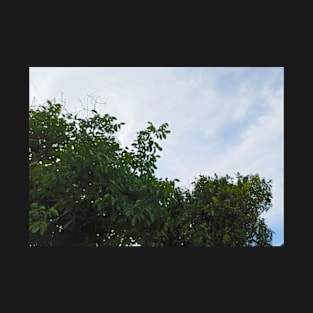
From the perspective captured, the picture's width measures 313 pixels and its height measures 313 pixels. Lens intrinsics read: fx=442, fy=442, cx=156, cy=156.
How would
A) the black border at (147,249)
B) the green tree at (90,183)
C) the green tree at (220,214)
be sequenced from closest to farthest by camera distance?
the black border at (147,249) → the green tree at (90,183) → the green tree at (220,214)

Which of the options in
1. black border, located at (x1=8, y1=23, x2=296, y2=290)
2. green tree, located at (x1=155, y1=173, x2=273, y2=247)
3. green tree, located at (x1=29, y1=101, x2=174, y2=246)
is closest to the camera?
black border, located at (x1=8, y1=23, x2=296, y2=290)

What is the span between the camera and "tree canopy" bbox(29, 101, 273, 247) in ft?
13.1

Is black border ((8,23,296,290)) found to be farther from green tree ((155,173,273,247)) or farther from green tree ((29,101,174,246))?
green tree ((155,173,273,247))

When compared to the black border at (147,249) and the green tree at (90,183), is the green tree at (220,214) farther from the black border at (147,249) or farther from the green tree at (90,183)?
the black border at (147,249)

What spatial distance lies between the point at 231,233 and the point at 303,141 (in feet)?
5.63

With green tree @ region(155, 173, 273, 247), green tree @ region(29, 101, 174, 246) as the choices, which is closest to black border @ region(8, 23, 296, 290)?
green tree @ region(29, 101, 174, 246)

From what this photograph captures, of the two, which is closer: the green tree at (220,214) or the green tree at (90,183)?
the green tree at (90,183)

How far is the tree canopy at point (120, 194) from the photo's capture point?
399cm

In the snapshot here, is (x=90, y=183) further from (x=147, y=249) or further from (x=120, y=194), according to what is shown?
(x=147, y=249)

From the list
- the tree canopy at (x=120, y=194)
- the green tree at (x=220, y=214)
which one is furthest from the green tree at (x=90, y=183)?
the green tree at (x=220, y=214)

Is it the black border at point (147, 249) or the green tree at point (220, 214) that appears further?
the green tree at point (220, 214)

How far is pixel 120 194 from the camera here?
13.0 ft

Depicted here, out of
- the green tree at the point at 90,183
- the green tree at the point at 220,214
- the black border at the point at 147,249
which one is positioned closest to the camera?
the black border at the point at 147,249

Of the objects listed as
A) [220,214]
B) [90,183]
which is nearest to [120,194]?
[90,183]
